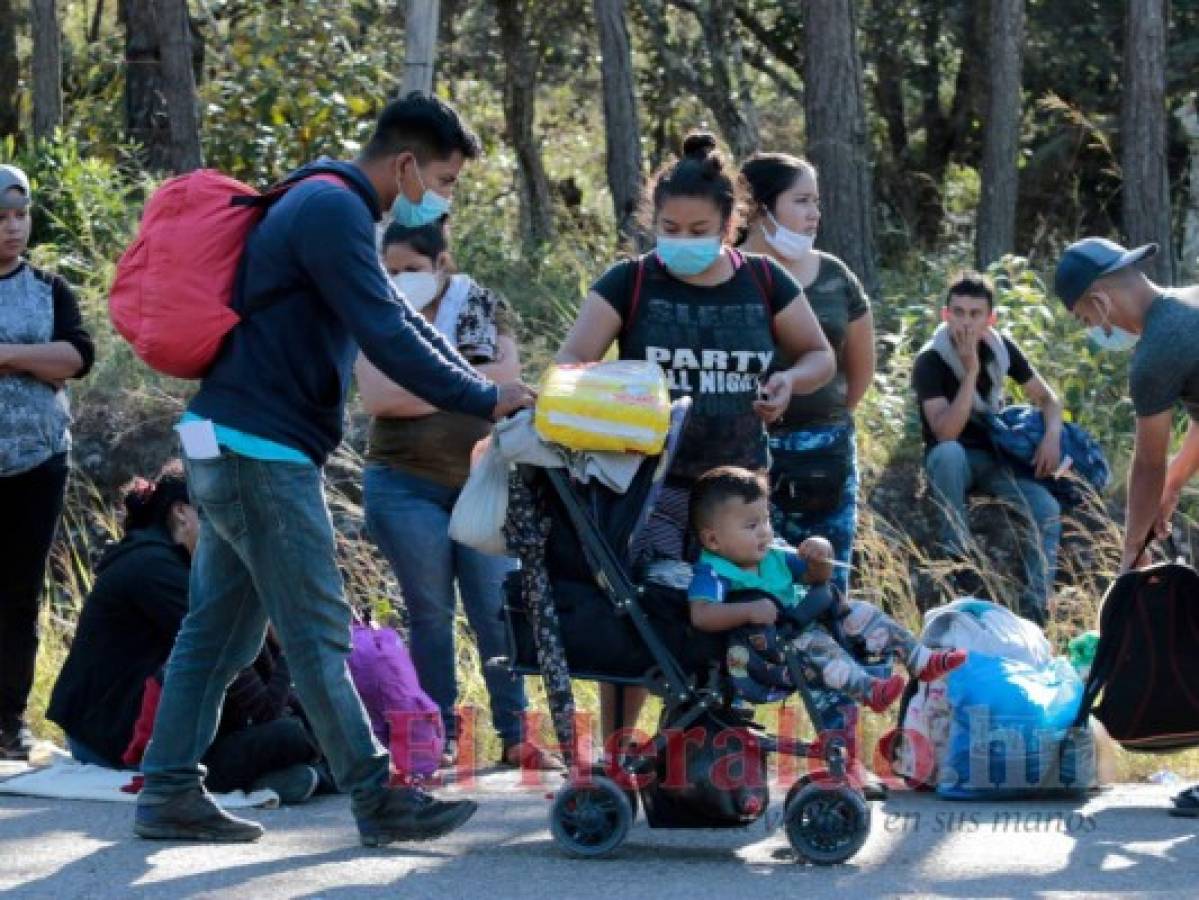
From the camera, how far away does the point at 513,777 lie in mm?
7820

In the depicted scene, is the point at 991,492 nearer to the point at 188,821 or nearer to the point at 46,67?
the point at 188,821

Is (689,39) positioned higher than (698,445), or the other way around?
(689,39)

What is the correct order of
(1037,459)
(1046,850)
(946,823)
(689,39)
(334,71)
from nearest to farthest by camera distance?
(1046,850) < (946,823) < (1037,459) < (334,71) < (689,39)

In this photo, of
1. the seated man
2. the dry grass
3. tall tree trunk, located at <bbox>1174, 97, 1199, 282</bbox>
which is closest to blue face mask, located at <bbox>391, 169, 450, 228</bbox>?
the dry grass

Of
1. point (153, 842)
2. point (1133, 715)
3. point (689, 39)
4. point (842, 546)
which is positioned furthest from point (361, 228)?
point (689, 39)

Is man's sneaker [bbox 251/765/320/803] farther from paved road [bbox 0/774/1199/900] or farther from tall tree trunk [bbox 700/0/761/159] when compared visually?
tall tree trunk [bbox 700/0/761/159]

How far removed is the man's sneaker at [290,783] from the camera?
7355 mm

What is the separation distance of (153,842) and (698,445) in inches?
75.1

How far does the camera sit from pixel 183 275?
6129 mm

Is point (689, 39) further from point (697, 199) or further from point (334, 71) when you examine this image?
point (697, 199)

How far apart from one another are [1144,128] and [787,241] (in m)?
10.1

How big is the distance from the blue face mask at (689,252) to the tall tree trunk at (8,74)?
677 inches

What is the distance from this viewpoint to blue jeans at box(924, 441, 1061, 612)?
10266mm

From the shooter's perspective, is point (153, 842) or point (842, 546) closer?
point (153, 842)
